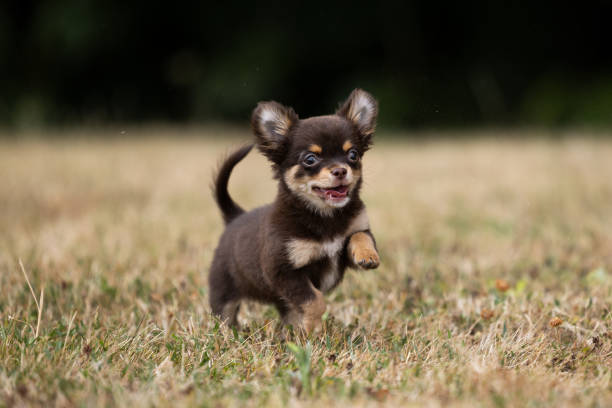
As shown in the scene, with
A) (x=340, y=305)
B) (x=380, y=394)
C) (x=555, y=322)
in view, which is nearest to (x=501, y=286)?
(x=555, y=322)

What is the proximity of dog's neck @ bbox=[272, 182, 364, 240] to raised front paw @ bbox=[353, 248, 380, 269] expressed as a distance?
15 cm

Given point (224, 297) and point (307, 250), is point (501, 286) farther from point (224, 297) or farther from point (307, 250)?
point (224, 297)

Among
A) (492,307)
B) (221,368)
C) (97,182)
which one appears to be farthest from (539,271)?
(97,182)

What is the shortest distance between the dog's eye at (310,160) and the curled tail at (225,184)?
0.43 meters

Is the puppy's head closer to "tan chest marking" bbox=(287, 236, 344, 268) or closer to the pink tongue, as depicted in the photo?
the pink tongue

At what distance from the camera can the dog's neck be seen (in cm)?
261

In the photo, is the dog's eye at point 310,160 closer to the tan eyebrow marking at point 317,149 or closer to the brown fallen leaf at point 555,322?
the tan eyebrow marking at point 317,149

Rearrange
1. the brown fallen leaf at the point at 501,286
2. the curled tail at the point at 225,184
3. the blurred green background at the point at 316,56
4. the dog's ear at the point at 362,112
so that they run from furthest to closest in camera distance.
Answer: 1. the blurred green background at the point at 316,56
2. the brown fallen leaf at the point at 501,286
3. the curled tail at the point at 225,184
4. the dog's ear at the point at 362,112

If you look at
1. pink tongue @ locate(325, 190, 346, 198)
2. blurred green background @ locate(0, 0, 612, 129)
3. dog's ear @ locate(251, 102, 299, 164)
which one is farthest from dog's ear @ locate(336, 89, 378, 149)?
blurred green background @ locate(0, 0, 612, 129)

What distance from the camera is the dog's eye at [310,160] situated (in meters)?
2.60

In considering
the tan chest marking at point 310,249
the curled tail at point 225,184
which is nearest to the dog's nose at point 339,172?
the tan chest marking at point 310,249

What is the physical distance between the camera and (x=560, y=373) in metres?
2.24

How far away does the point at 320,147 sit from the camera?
102 inches

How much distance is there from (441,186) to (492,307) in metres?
3.42
